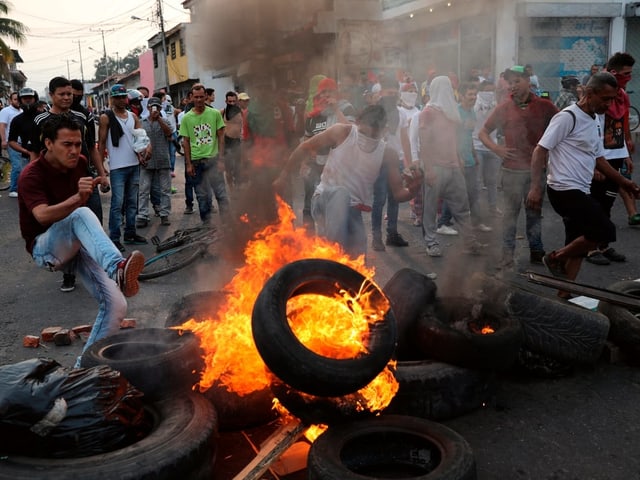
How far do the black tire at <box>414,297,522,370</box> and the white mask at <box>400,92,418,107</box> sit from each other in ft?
21.7

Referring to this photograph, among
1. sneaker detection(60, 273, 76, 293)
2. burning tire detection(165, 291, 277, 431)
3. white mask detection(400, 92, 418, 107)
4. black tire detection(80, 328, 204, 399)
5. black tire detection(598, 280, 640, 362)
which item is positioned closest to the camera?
black tire detection(80, 328, 204, 399)

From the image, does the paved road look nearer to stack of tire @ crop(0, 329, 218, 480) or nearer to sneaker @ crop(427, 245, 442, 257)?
sneaker @ crop(427, 245, 442, 257)

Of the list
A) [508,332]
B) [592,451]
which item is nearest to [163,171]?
[508,332]

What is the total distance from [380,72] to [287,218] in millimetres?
5348

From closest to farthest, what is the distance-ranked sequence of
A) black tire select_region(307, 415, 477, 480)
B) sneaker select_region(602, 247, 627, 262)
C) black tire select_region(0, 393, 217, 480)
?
black tire select_region(0, 393, 217, 480) < black tire select_region(307, 415, 477, 480) < sneaker select_region(602, 247, 627, 262)

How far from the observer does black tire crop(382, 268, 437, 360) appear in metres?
4.29

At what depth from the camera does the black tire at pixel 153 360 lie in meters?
3.45

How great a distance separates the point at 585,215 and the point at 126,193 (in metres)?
6.77

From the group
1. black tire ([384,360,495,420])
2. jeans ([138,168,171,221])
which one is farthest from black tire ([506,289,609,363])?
jeans ([138,168,171,221])

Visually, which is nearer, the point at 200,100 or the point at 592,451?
the point at 592,451

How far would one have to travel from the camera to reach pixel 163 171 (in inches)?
415

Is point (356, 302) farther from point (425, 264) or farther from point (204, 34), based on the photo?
point (204, 34)

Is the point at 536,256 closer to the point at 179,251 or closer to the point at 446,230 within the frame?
the point at 446,230

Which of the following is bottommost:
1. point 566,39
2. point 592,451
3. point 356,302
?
point 592,451
